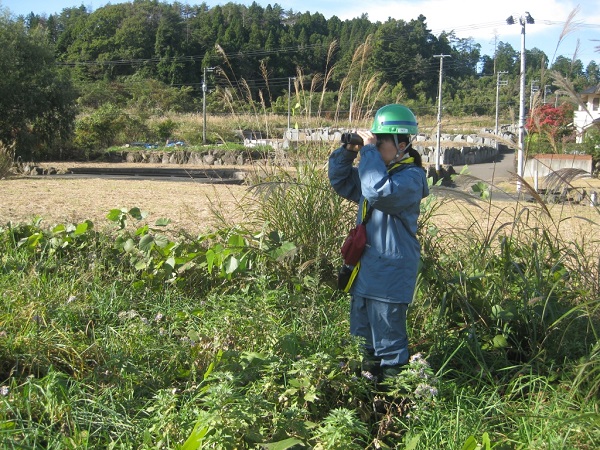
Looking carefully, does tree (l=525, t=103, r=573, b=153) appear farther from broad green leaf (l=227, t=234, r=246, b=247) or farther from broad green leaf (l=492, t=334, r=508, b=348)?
broad green leaf (l=227, t=234, r=246, b=247)

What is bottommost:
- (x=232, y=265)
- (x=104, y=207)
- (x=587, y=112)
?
(x=104, y=207)

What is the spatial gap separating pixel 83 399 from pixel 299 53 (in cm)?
1960

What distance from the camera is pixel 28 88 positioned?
997 inches

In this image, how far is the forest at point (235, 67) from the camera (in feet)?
16.2

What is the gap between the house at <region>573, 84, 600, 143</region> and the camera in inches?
147

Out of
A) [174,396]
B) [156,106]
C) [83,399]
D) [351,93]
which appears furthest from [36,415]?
[156,106]

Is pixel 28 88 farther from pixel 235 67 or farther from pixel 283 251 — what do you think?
pixel 283 251

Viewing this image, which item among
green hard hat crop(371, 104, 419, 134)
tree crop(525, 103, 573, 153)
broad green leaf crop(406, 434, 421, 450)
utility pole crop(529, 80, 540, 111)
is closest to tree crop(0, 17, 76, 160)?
tree crop(525, 103, 573, 153)

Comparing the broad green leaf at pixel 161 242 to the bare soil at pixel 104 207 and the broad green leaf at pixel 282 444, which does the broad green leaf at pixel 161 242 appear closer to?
the bare soil at pixel 104 207

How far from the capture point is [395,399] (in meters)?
3.00

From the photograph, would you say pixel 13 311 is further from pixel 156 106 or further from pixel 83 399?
pixel 156 106

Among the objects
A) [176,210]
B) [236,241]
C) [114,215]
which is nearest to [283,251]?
[236,241]

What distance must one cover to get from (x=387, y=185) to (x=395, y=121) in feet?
1.29

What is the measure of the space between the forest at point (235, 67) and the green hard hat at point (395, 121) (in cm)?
115
